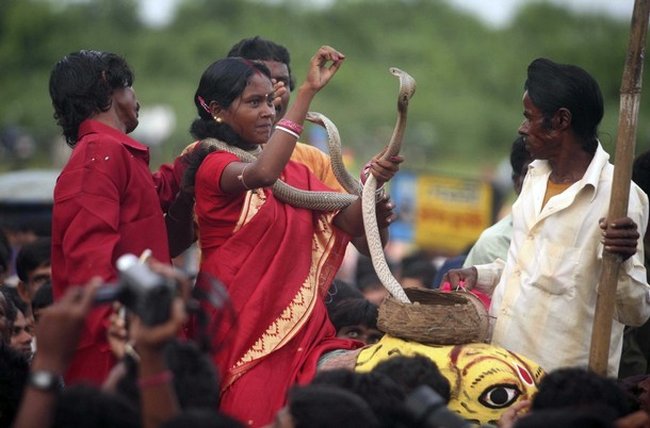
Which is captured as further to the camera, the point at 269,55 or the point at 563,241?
the point at 269,55

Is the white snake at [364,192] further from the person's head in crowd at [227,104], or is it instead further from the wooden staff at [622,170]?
the wooden staff at [622,170]

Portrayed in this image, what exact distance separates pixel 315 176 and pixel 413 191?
9956 mm

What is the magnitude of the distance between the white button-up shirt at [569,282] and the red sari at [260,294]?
29.1 inches

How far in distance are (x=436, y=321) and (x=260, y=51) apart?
7.04ft

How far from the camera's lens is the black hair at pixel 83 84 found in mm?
5410

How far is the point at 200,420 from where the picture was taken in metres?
3.80

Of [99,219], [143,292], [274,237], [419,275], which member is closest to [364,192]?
[274,237]

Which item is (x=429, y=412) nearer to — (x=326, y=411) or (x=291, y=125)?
(x=326, y=411)

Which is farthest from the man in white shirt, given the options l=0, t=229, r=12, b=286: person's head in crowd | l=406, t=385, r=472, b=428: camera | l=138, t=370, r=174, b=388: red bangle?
l=0, t=229, r=12, b=286: person's head in crowd

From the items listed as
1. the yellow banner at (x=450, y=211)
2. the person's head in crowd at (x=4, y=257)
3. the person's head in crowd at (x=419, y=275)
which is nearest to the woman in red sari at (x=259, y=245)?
the person's head in crowd at (x=4, y=257)

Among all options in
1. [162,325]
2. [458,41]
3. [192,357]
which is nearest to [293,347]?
[192,357]

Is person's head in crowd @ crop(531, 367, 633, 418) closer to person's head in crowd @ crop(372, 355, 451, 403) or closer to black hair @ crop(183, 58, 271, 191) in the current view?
person's head in crowd @ crop(372, 355, 451, 403)

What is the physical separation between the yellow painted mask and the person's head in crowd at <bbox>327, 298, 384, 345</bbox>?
67.7 inches

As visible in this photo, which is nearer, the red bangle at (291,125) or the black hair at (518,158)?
the red bangle at (291,125)
